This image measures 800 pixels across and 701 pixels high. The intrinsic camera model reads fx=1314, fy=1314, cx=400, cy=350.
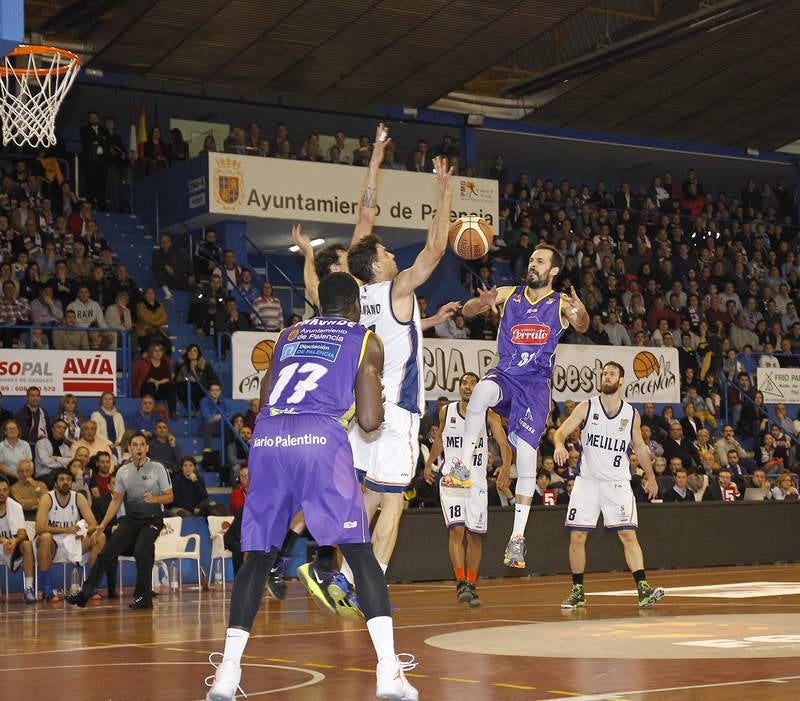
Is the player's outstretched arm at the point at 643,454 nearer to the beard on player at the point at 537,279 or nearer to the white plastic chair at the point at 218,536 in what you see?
the beard on player at the point at 537,279

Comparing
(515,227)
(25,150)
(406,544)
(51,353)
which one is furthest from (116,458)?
(515,227)

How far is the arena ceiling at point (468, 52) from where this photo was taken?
2311cm

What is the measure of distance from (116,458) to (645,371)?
10.7 metres

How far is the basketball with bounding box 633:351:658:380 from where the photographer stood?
24328 millimetres

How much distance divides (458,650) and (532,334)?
369cm

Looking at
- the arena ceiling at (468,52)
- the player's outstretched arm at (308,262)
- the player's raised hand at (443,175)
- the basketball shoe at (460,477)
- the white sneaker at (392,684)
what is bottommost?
the white sneaker at (392,684)

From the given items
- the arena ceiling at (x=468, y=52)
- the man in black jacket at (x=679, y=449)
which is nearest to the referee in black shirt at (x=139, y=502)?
the arena ceiling at (x=468, y=52)

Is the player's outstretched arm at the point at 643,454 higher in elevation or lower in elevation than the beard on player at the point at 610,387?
lower

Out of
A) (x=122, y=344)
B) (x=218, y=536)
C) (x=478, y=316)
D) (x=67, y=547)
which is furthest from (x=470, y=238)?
(x=478, y=316)

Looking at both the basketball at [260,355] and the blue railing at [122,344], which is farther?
the basketball at [260,355]

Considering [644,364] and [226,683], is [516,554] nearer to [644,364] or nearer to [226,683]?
[226,683]

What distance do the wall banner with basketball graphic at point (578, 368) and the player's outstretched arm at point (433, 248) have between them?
40.2 feet

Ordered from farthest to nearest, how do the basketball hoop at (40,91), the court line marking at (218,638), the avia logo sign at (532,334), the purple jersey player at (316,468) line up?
1. the basketball hoop at (40,91)
2. the avia logo sign at (532,334)
3. the court line marking at (218,638)
4. the purple jersey player at (316,468)

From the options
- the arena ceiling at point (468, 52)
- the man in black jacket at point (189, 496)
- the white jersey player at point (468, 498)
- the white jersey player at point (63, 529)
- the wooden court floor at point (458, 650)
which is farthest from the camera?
the arena ceiling at point (468, 52)
